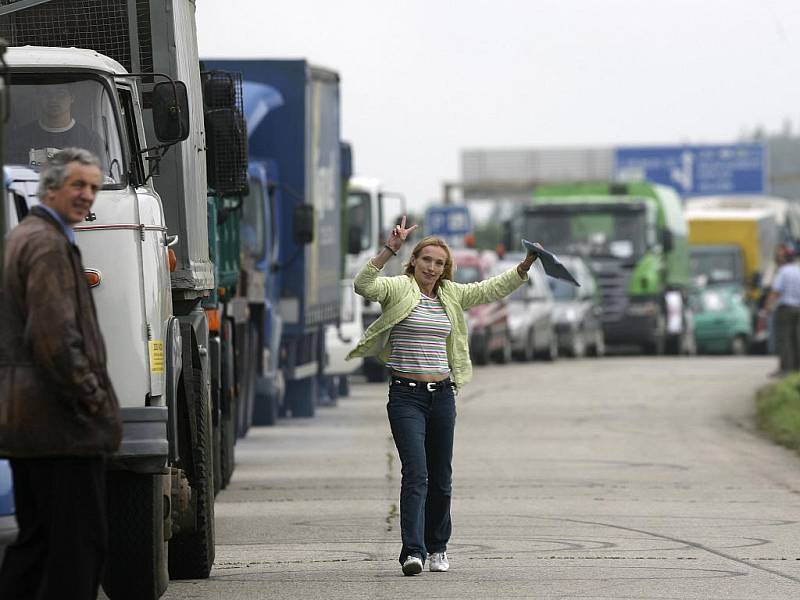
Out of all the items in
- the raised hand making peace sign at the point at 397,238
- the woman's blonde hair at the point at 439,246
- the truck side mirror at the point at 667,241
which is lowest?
the truck side mirror at the point at 667,241

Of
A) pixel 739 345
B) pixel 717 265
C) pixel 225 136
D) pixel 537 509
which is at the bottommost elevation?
pixel 739 345

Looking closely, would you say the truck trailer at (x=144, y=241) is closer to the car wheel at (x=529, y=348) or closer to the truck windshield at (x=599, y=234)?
the car wheel at (x=529, y=348)

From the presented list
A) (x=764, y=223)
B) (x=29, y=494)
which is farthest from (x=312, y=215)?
(x=764, y=223)

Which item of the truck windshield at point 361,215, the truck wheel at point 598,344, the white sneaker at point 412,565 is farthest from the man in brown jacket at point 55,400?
the truck wheel at point 598,344

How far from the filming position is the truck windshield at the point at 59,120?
9.05 m

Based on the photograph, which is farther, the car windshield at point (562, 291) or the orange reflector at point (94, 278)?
the car windshield at point (562, 291)

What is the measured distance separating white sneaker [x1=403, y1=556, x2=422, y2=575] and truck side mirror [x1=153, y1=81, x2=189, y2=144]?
91.8 inches

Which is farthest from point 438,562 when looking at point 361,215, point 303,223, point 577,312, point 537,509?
point 577,312

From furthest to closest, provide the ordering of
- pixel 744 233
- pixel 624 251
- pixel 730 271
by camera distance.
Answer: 1. pixel 744 233
2. pixel 730 271
3. pixel 624 251

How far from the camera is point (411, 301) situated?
10.4 metres

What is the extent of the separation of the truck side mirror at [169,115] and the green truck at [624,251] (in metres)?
32.3

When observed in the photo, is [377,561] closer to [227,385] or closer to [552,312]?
[227,385]

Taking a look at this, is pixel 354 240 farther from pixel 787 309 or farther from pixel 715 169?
pixel 715 169

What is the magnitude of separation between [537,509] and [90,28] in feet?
14.6
